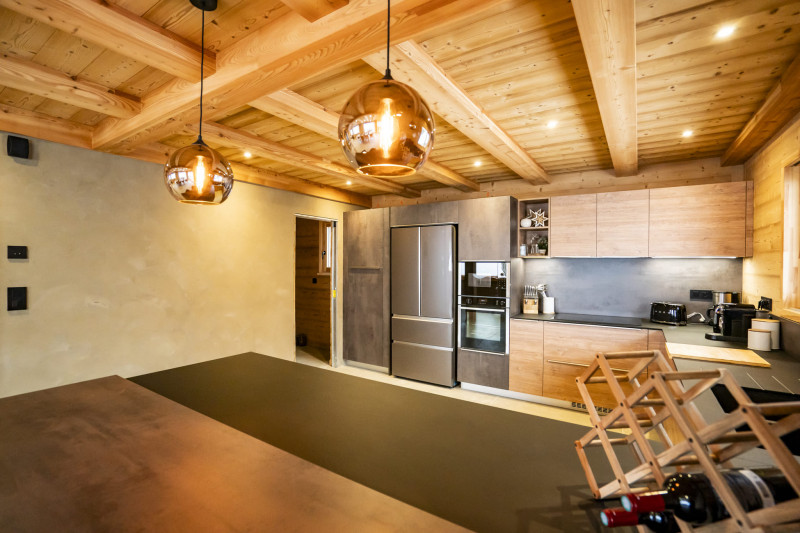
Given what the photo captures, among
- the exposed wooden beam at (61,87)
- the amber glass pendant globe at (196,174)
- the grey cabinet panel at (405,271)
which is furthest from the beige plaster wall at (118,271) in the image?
the amber glass pendant globe at (196,174)

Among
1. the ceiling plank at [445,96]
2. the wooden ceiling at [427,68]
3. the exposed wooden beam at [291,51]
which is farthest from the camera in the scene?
the ceiling plank at [445,96]

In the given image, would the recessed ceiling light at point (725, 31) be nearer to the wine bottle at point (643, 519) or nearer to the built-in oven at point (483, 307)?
the wine bottle at point (643, 519)

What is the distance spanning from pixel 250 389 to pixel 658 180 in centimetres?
431

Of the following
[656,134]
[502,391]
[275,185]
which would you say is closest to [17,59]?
[275,185]

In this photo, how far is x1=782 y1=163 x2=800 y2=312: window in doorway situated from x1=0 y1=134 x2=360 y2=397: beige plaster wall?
4507mm

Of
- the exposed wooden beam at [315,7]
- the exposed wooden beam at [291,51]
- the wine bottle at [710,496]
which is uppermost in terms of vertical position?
the exposed wooden beam at [315,7]

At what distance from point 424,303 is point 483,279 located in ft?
2.56

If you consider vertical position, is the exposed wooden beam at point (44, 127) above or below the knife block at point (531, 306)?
above

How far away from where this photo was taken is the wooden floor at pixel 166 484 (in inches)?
28.9

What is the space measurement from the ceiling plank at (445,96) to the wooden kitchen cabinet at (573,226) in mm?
833

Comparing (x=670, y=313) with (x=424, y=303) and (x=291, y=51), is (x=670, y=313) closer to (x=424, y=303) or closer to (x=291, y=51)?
(x=424, y=303)

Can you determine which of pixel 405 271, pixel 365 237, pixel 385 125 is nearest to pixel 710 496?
pixel 385 125

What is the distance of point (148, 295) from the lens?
336cm

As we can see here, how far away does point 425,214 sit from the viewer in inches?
180
